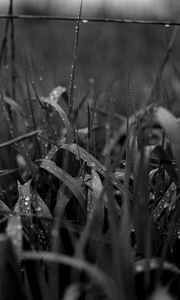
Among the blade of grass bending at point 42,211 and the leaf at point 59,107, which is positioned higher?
the leaf at point 59,107

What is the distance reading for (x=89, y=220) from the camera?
0.86 metres

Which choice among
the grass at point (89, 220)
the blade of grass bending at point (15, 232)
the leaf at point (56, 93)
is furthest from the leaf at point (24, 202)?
the leaf at point (56, 93)

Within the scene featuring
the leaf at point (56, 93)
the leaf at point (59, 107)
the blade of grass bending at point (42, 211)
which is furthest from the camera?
the leaf at point (56, 93)

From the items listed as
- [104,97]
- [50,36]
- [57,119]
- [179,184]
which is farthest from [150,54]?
[179,184]

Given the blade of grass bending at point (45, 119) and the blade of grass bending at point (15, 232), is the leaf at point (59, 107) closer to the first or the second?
the blade of grass bending at point (45, 119)

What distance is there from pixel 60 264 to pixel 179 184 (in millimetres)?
304

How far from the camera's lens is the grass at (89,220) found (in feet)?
2.53

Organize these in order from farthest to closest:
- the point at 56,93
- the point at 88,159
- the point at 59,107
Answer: the point at 56,93
the point at 59,107
the point at 88,159

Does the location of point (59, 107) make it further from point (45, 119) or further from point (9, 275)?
point (9, 275)

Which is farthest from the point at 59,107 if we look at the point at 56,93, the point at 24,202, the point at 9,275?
the point at 9,275

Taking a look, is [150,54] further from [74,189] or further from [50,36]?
[74,189]

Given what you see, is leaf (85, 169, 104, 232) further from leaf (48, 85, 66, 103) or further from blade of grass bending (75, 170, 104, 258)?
leaf (48, 85, 66, 103)

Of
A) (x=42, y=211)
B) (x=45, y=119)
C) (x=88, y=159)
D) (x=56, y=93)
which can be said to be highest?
(x=56, y=93)

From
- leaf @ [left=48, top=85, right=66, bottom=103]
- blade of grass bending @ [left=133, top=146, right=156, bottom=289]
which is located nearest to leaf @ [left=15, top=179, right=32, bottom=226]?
blade of grass bending @ [left=133, top=146, right=156, bottom=289]
